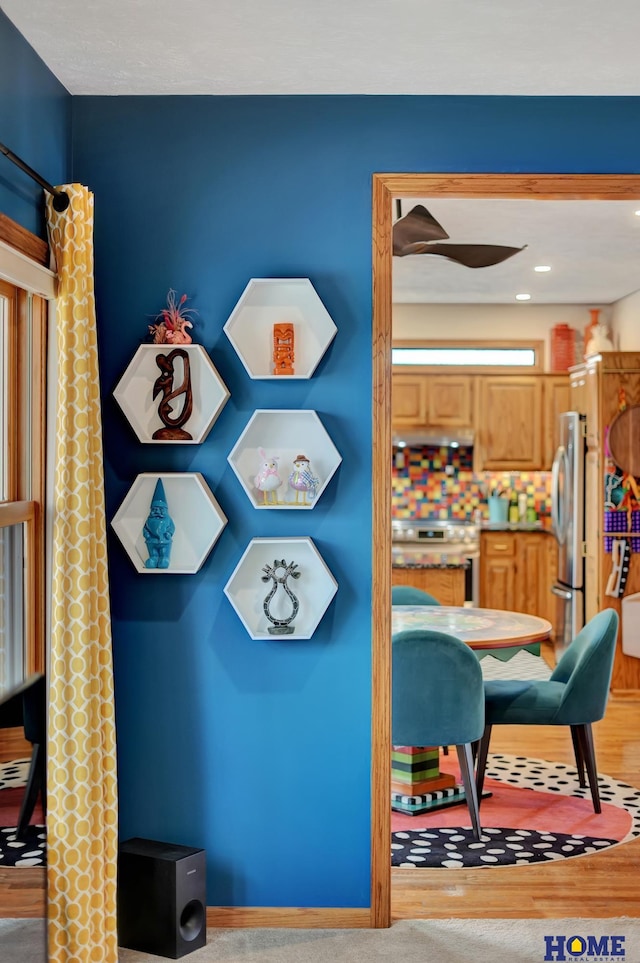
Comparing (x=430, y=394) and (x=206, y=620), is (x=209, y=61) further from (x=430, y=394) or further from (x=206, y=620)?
(x=430, y=394)

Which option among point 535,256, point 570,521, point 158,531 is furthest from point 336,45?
point 570,521

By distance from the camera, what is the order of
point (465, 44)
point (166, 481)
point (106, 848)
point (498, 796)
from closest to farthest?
1. point (465, 44)
2. point (106, 848)
3. point (166, 481)
4. point (498, 796)

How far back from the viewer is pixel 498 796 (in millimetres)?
4660

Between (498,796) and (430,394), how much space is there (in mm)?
3927

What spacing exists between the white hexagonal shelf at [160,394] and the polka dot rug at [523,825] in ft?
6.09

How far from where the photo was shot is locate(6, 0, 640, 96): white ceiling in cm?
258

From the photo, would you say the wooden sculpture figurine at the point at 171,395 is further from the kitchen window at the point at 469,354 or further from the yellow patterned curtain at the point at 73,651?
the kitchen window at the point at 469,354

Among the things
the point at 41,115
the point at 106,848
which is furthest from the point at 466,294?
the point at 106,848

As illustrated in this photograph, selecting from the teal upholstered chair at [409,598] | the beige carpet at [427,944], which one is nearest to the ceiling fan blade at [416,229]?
the teal upholstered chair at [409,598]

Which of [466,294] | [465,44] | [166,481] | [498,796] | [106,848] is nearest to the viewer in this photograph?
[465,44]

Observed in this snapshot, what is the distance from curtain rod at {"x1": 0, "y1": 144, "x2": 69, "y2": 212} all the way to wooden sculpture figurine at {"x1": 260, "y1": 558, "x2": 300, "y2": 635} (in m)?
1.24

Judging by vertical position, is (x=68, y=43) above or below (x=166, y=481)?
above

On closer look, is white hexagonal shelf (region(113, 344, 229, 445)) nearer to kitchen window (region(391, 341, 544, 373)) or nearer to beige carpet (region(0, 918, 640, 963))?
beige carpet (region(0, 918, 640, 963))

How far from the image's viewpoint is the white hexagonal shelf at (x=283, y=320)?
125 inches
